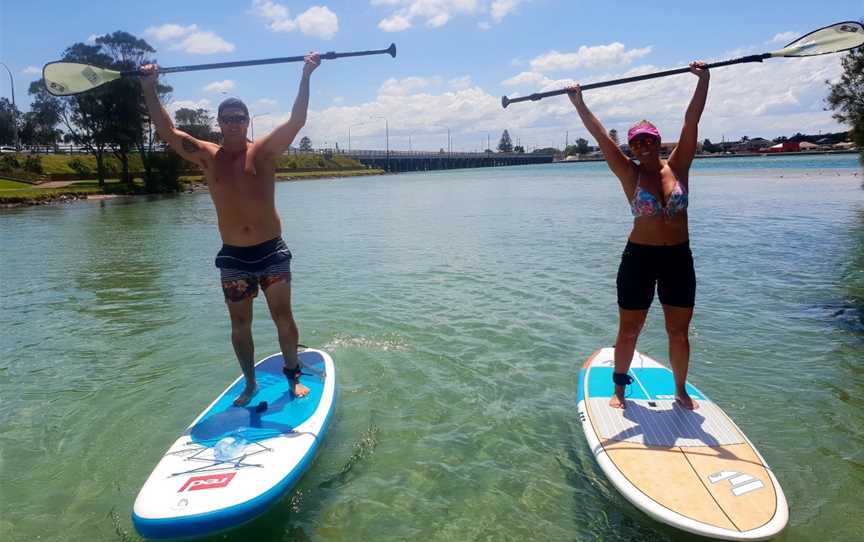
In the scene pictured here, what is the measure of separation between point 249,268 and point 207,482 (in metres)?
2.06

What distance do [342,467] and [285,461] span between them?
889 millimetres

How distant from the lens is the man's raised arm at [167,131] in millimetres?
5113

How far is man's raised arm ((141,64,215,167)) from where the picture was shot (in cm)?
511

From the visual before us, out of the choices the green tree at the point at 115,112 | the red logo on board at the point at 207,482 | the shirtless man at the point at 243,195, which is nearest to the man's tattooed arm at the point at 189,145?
the shirtless man at the point at 243,195

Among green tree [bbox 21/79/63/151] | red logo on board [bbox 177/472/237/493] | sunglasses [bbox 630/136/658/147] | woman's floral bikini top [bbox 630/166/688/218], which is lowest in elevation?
red logo on board [bbox 177/472/237/493]

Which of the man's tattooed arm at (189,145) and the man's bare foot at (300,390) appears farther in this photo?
the man's bare foot at (300,390)

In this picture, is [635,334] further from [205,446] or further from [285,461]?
[205,446]

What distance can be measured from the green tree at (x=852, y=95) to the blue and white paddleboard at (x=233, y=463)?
12153 mm

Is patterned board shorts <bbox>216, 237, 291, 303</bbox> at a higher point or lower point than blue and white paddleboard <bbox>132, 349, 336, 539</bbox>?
higher

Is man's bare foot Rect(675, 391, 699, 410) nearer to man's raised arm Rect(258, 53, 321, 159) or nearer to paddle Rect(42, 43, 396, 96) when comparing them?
man's raised arm Rect(258, 53, 321, 159)

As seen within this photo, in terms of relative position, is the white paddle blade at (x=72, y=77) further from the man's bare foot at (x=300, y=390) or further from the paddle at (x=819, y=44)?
the paddle at (x=819, y=44)

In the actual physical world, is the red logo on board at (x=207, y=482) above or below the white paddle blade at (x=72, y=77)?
below

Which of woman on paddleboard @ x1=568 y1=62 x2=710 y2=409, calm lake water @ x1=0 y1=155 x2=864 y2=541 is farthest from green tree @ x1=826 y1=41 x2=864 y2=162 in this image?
woman on paddleboard @ x1=568 y1=62 x2=710 y2=409

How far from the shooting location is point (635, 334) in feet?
16.9
